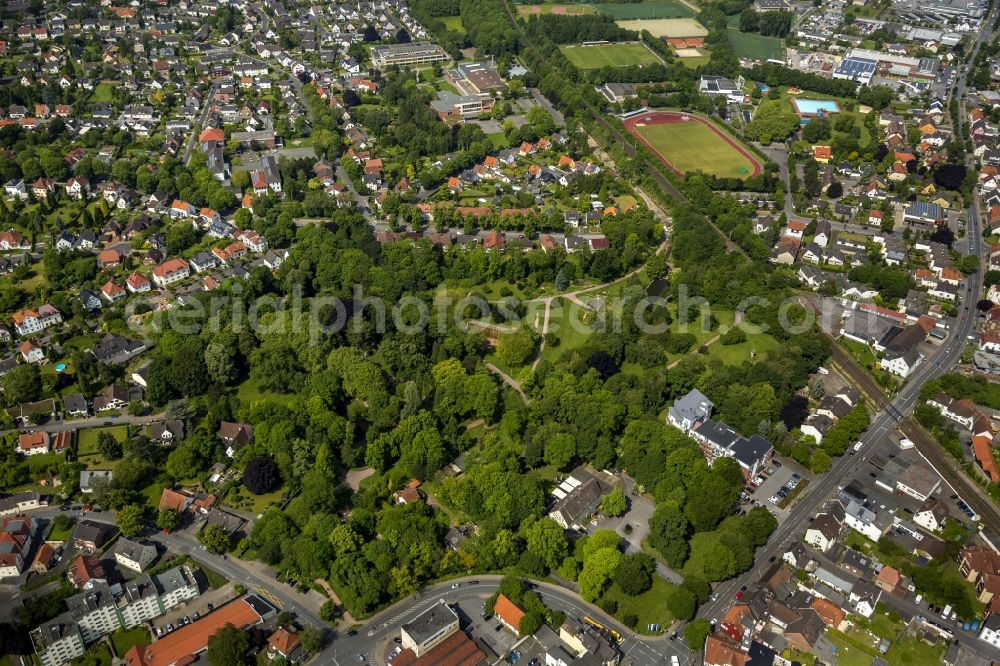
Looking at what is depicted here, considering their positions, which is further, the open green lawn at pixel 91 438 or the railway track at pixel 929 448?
the open green lawn at pixel 91 438

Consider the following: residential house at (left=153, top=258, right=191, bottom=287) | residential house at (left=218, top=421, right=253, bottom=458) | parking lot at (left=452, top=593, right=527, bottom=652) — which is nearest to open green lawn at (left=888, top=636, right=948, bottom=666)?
parking lot at (left=452, top=593, right=527, bottom=652)

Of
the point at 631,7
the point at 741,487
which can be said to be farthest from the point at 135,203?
the point at 631,7

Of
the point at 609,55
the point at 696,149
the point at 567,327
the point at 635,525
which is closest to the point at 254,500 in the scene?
the point at 635,525

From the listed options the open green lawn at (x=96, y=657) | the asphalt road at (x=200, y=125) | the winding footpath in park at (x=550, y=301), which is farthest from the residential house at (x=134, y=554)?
the asphalt road at (x=200, y=125)

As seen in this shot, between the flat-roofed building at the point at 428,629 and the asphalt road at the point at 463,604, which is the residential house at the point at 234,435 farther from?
the flat-roofed building at the point at 428,629

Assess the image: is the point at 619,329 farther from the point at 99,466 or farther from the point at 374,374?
the point at 99,466

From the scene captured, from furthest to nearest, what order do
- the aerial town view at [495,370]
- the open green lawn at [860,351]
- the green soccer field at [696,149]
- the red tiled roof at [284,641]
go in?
1. the green soccer field at [696,149]
2. the open green lawn at [860,351]
3. the aerial town view at [495,370]
4. the red tiled roof at [284,641]
